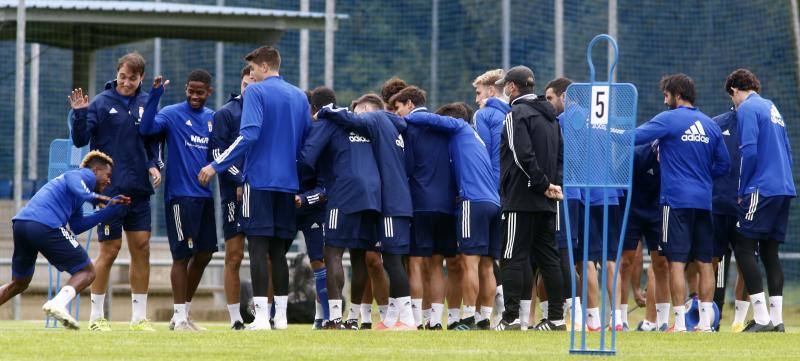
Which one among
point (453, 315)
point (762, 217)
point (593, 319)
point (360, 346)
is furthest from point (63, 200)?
point (762, 217)

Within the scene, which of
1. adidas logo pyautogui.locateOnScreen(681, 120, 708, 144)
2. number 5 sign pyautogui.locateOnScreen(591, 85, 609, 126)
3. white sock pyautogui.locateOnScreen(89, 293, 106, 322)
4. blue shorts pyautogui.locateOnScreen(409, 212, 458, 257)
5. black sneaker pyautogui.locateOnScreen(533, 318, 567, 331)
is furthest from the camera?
blue shorts pyautogui.locateOnScreen(409, 212, 458, 257)

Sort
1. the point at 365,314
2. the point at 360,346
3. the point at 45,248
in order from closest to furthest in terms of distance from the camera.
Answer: the point at 360,346
the point at 45,248
the point at 365,314

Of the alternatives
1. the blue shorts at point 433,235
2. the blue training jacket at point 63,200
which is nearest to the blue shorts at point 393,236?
the blue shorts at point 433,235

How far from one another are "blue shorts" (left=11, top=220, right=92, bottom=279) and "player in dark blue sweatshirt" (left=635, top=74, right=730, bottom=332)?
14.7ft

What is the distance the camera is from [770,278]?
457 inches

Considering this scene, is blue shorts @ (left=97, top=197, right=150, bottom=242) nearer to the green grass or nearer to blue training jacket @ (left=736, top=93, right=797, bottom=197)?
the green grass

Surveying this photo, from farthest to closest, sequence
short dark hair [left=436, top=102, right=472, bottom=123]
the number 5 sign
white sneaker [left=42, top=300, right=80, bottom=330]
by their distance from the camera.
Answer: short dark hair [left=436, top=102, right=472, bottom=123], white sneaker [left=42, top=300, right=80, bottom=330], the number 5 sign

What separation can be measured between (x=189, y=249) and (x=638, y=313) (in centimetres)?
1077

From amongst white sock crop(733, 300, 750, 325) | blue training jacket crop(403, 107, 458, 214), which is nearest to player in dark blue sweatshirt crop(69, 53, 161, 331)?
blue training jacket crop(403, 107, 458, 214)

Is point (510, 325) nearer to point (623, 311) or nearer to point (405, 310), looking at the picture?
point (405, 310)

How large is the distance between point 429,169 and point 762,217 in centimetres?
275

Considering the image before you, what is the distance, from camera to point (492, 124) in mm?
12344

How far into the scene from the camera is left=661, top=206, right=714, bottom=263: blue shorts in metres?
11.3

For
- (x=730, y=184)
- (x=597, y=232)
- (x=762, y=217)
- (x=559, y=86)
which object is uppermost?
(x=559, y=86)
